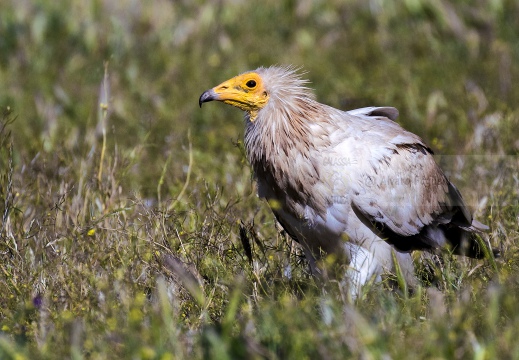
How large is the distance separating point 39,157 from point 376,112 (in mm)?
2157

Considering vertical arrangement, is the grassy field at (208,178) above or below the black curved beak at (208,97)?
below

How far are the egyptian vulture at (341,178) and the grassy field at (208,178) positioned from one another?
17 cm

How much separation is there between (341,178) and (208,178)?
177 cm

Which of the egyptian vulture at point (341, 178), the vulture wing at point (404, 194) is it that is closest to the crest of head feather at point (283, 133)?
the egyptian vulture at point (341, 178)

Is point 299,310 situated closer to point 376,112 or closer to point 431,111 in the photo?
point 376,112

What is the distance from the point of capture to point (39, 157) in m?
5.68

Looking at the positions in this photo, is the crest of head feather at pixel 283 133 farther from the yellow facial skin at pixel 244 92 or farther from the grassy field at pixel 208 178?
the grassy field at pixel 208 178

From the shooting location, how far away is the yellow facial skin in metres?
4.55

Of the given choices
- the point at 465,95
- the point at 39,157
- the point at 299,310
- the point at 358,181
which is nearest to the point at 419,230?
the point at 358,181

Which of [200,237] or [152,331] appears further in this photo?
[200,237]

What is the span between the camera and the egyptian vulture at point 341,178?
4.31 meters

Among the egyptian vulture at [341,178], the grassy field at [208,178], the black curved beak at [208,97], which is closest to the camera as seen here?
the grassy field at [208,178]

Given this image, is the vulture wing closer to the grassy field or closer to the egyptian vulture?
the egyptian vulture

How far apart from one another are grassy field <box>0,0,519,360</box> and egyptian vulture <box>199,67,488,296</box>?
6.6 inches
